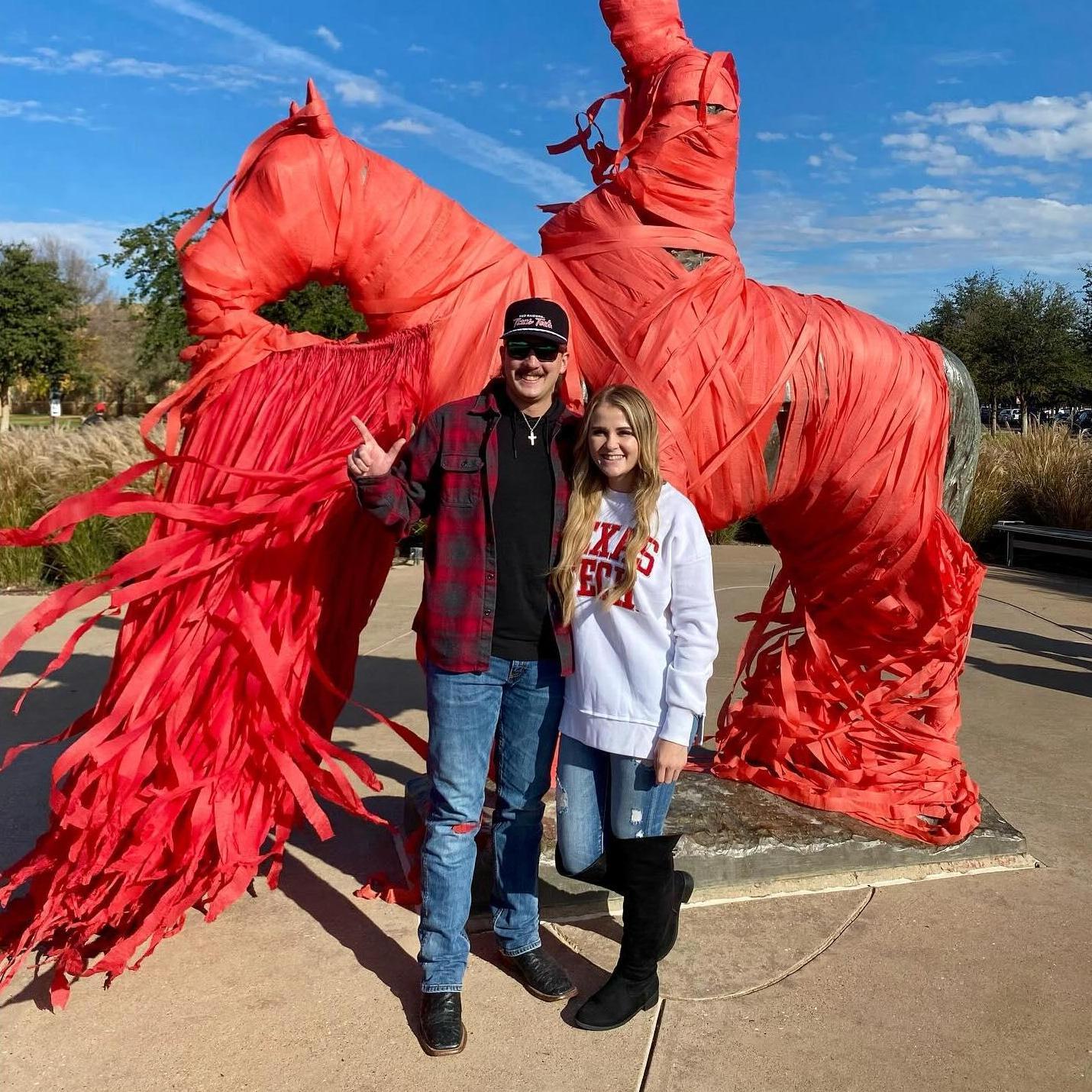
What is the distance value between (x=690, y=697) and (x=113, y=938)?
1.51 metres

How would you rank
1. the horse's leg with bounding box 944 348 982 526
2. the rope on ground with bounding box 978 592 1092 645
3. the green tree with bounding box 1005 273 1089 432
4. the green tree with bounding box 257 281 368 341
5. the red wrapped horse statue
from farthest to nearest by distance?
the green tree with bounding box 1005 273 1089 432, the green tree with bounding box 257 281 368 341, the rope on ground with bounding box 978 592 1092 645, the horse's leg with bounding box 944 348 982 526, the red wrapped horse statue

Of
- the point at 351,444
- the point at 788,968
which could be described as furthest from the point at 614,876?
the point at 351,444

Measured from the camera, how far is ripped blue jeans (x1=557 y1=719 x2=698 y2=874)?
1979mm

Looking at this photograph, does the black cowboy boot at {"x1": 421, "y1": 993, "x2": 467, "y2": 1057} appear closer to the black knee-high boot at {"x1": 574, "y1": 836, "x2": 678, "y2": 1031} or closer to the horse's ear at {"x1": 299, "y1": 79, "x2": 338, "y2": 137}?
the black knee-high boot at {"x1": 574, "y1": 836, "x2": 678, "y2": 1031}

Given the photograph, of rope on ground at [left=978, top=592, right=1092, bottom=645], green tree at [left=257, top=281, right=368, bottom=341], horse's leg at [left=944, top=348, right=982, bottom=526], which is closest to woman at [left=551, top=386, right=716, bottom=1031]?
horse's leg at [left=944, top=348, right=982, bottom=526]

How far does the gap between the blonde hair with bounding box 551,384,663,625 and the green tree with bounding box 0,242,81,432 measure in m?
25.8

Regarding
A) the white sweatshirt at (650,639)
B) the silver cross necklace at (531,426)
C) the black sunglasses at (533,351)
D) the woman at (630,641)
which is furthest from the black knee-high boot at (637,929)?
the black sunglasses at (533,351)

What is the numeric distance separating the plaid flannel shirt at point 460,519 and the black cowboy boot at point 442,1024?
2.36 feet

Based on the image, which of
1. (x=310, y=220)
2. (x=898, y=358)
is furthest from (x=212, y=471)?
(x=898, y=358)

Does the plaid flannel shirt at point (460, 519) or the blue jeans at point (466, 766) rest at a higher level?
the plaid flannel shirt at point (460, 519)

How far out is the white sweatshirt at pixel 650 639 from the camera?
6.28 feet

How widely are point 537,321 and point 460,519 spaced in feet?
1.44

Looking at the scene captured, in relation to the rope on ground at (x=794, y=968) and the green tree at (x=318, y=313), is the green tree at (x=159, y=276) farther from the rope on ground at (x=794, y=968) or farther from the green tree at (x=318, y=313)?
the rope on ground at (x=794, y=968)

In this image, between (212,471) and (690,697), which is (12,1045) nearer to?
(212,471)
